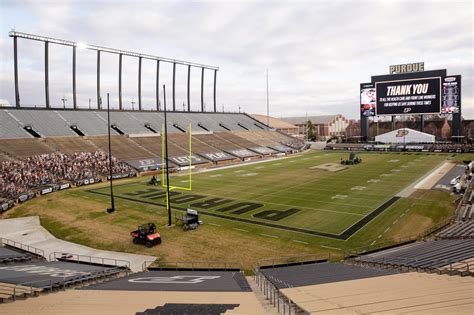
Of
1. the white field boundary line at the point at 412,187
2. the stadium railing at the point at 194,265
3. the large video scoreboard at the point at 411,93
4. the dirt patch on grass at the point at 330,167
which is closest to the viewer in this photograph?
the stadium railing at the point at 194,265

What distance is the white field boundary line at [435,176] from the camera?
38469 millimetres

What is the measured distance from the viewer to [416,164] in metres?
56.8

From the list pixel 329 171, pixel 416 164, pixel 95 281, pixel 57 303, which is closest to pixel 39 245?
pixel 95 281

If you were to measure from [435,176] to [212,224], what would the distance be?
111ft

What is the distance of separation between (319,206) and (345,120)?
154m

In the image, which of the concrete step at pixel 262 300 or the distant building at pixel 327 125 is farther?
the distant building at pixel 327 125

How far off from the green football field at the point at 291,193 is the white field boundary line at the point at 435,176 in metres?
1.31

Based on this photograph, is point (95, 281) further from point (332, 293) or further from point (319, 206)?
point (319, 206)

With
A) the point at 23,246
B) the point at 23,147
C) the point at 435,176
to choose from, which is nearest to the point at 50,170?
the point at 23,147

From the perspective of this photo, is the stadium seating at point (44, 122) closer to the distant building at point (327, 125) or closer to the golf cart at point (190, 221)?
the golf cart at point (190, 221)

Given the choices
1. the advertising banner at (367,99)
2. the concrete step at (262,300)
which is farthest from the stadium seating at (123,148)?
the advertising banner at (367,99)

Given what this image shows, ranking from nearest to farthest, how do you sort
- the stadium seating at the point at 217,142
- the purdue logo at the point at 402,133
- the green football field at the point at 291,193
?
the green football field at the point at 291,193
the stadium seating at the point at 217,142
the purdue logo at the point at 402,133

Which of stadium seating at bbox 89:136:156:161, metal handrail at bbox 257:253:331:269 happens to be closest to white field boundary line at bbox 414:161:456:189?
metal handrail at bbox 257:253:331:269

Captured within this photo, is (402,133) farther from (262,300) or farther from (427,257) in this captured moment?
(262,300)
